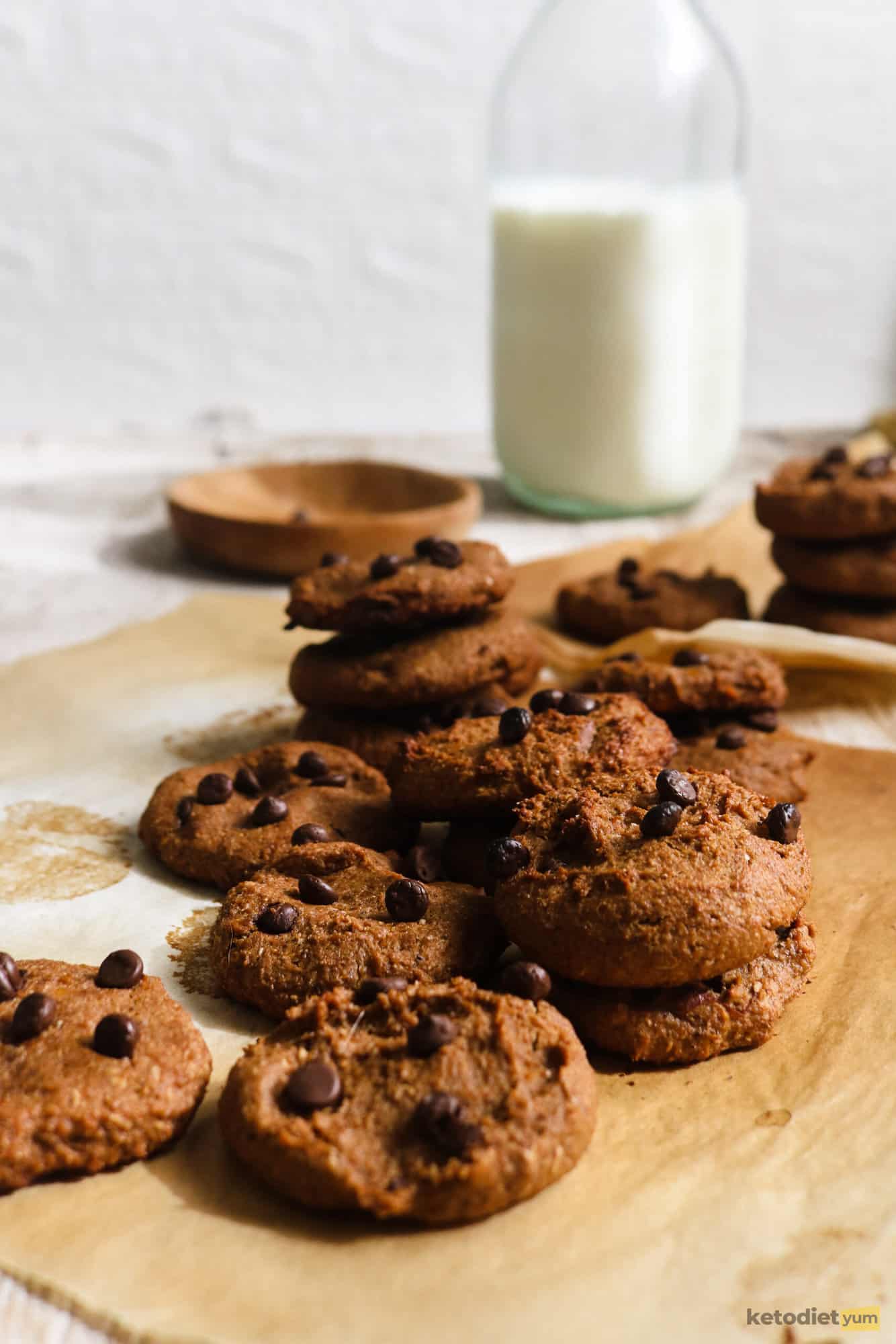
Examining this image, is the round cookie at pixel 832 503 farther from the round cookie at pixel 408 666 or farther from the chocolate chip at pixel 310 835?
the chocolate chip at pixel 310 835

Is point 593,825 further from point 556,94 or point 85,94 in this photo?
point 85,94

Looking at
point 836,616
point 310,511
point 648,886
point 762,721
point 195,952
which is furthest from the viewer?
point 310,511

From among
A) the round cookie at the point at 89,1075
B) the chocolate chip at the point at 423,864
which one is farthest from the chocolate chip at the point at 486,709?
the round cookie at the point at 89,1075

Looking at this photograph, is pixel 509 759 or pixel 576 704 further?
pixel 576 704

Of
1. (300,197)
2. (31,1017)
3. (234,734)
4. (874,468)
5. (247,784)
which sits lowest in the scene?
(234,734)

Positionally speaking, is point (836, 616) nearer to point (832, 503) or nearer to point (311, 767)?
point (832, 503)

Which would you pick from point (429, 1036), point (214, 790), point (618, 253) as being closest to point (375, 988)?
point (429, 1036)

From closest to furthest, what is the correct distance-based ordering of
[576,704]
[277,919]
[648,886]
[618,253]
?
[648,886] < [277,919] < [576,704] < [618,253]
